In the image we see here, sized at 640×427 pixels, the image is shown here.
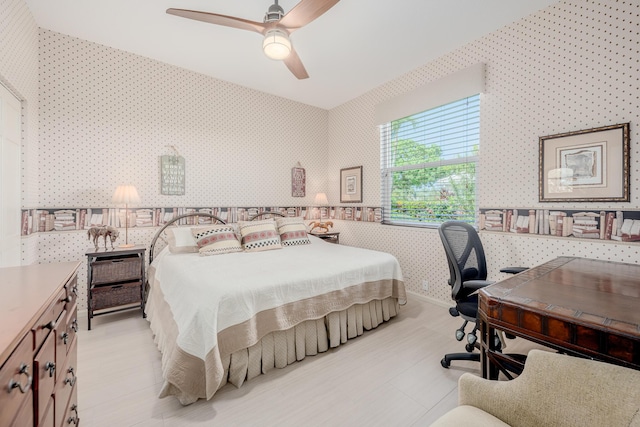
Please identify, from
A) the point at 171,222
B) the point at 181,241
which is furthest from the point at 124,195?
the point at 181,241

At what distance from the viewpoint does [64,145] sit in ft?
9.72

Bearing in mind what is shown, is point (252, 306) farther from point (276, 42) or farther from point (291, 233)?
point (276, 42)

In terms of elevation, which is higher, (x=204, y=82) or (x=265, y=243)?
(x=204, y=82)

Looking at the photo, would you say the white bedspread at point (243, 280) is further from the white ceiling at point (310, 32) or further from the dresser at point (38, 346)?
the white ceiling at point (310, 32)

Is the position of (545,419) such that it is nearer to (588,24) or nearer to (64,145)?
(588,24)

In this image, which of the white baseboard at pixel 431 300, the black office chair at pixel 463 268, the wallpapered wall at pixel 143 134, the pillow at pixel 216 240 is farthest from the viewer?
the white baseboard at pixel 431 300

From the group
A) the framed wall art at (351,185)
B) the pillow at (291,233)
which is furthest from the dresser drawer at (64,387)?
the framed wall art at (351,185)

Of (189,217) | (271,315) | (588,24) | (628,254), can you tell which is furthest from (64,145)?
(628,254)

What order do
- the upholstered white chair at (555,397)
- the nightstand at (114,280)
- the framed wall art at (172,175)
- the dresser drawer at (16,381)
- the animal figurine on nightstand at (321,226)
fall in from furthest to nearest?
the animal figurine on nightstand at (321,226) < the framed wall art at (172,175) < the nightstand at (114,280) < the upholstered white chair at (555,397) < the dresser drawer at (16,381)

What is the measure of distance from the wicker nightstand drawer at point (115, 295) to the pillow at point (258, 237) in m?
1.21

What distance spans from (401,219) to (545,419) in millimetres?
3135

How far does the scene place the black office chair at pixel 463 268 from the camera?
2051 mm

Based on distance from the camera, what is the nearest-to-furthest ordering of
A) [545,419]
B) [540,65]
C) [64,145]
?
[545,419]
[540,65]
[64,145]

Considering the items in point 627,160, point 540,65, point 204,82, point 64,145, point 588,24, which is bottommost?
point 627,160
